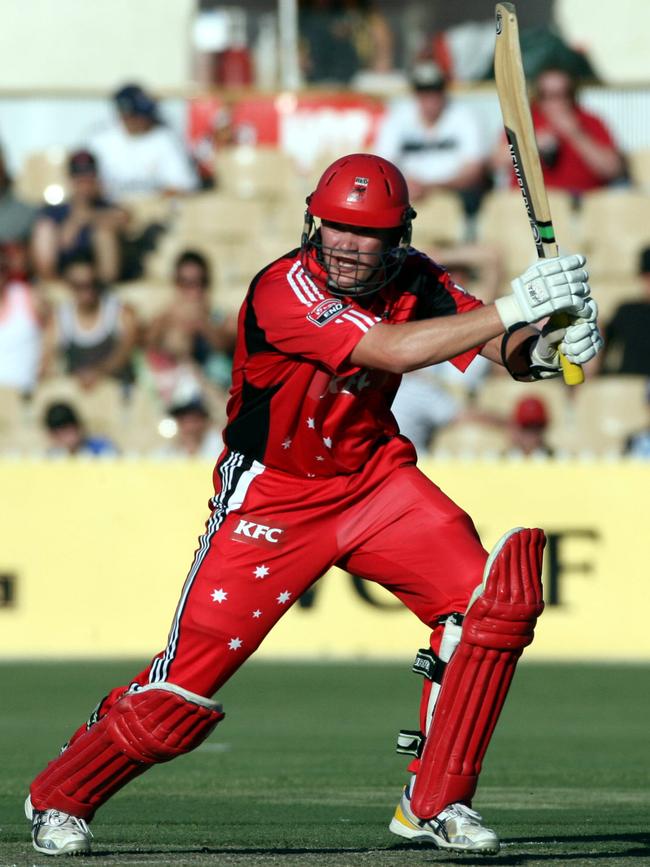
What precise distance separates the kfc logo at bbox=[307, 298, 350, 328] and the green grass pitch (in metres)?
1.37

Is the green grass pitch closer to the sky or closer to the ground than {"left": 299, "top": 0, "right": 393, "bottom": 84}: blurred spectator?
closer to the ground

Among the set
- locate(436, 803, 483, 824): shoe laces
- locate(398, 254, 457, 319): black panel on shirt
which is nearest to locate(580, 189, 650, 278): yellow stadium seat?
locate(398, 254, 457, 319): black panel on shirt

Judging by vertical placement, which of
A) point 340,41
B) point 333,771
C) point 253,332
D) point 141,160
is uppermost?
point 340,41

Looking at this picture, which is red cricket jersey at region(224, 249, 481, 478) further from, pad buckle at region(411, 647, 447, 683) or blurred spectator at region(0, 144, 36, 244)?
blurred spectator at region(0, 144, 36, 244)

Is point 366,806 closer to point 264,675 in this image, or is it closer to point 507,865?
point 507,865

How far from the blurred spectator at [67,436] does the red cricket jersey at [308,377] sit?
225 inches

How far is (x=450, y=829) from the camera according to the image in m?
4.85

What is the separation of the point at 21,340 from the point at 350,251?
7.43 metres

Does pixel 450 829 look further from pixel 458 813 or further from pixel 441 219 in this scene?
pixel 441 219

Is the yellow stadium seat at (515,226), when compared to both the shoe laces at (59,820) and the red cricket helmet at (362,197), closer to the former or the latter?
the red cricket helmet at (362,197)

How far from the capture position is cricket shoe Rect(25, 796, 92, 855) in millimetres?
4926

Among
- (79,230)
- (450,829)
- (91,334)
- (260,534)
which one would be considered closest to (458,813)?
(450,829)

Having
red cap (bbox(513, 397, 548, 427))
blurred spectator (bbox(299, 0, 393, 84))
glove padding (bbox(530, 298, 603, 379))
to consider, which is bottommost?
red cap (bbox(513, 397, 548, 427))

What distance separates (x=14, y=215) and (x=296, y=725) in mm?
6289
